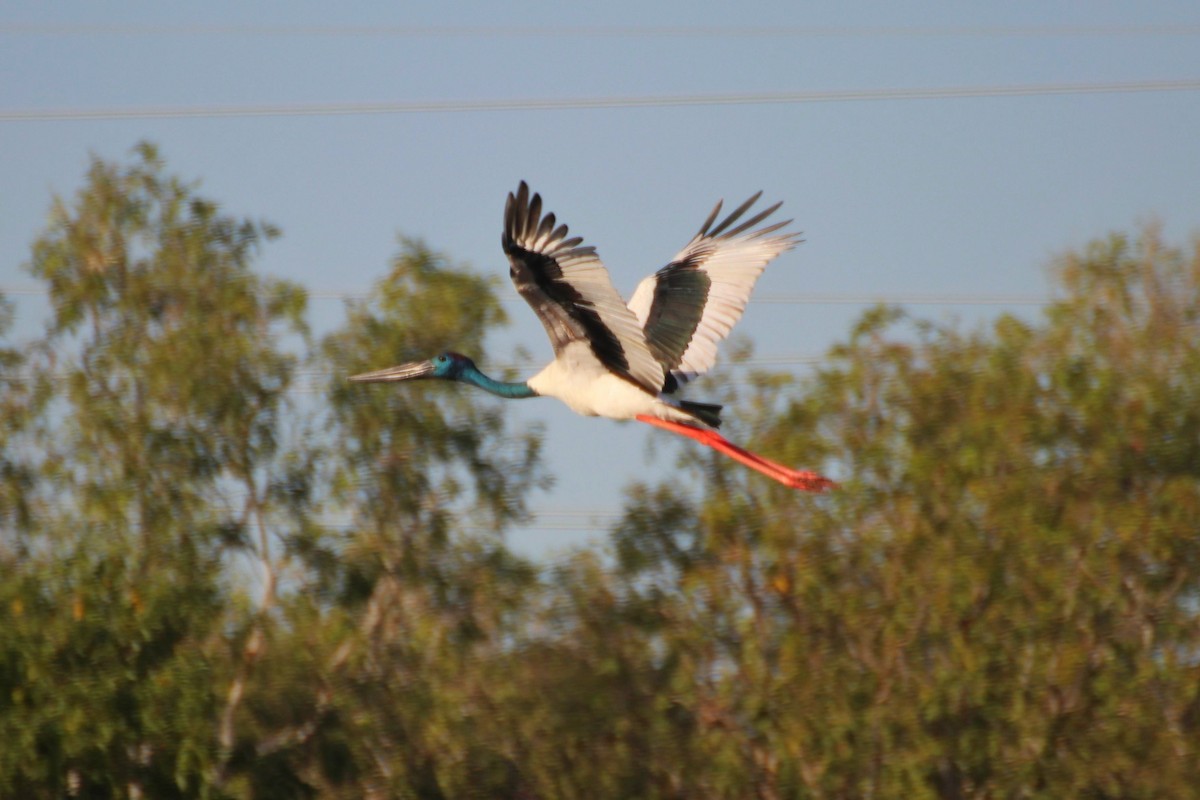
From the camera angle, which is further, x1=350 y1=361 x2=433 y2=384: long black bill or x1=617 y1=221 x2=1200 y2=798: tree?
x1=617 y1=221 x2=1200 y2=798: tree

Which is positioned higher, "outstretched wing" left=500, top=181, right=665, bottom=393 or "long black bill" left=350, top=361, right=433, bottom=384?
"long black bill" left=350, top=361, right=433, bottom=384

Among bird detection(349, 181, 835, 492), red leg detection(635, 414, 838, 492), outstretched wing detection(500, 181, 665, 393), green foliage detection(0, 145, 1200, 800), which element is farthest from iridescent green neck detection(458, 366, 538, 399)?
green foliage detection(0, 145, 1200, 800)

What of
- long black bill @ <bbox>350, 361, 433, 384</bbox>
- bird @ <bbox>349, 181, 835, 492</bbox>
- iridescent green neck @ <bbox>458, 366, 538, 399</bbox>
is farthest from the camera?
long black bill @ <bbox>350, 361, 433, 384</bbox>

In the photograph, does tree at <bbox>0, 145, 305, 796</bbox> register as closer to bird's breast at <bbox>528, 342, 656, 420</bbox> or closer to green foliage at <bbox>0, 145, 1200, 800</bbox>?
green foliage at <bbox>0, 145, 1200, 800</bbox>

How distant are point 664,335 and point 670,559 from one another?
16038 mm

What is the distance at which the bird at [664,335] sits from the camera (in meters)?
9.20

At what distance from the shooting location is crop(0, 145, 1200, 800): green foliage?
77.2 feet

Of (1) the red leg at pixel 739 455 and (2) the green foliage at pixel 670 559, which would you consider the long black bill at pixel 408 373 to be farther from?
(2) the green foliage at pixel 670 559

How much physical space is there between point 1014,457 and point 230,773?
35.8 feet

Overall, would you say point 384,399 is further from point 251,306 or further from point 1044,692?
point 1044,692

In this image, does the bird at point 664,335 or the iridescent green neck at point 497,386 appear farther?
the iridescent green neck at point 497,386

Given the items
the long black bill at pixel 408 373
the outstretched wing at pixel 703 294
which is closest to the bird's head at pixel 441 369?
the long black bill at pixel 408 373

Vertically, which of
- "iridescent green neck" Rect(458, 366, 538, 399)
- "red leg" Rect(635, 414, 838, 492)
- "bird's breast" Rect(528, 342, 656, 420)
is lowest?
"red leg" Rect(635, 414, 838, 492)

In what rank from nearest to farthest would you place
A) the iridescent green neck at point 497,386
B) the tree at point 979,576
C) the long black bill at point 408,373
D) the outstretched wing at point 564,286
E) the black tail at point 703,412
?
the outstretched wing at point 564,286 < the black tail at point 703,412 < the iridescent green neck at point 497,386 < the long black bill at point 408,373 < the tree at point 979,576
